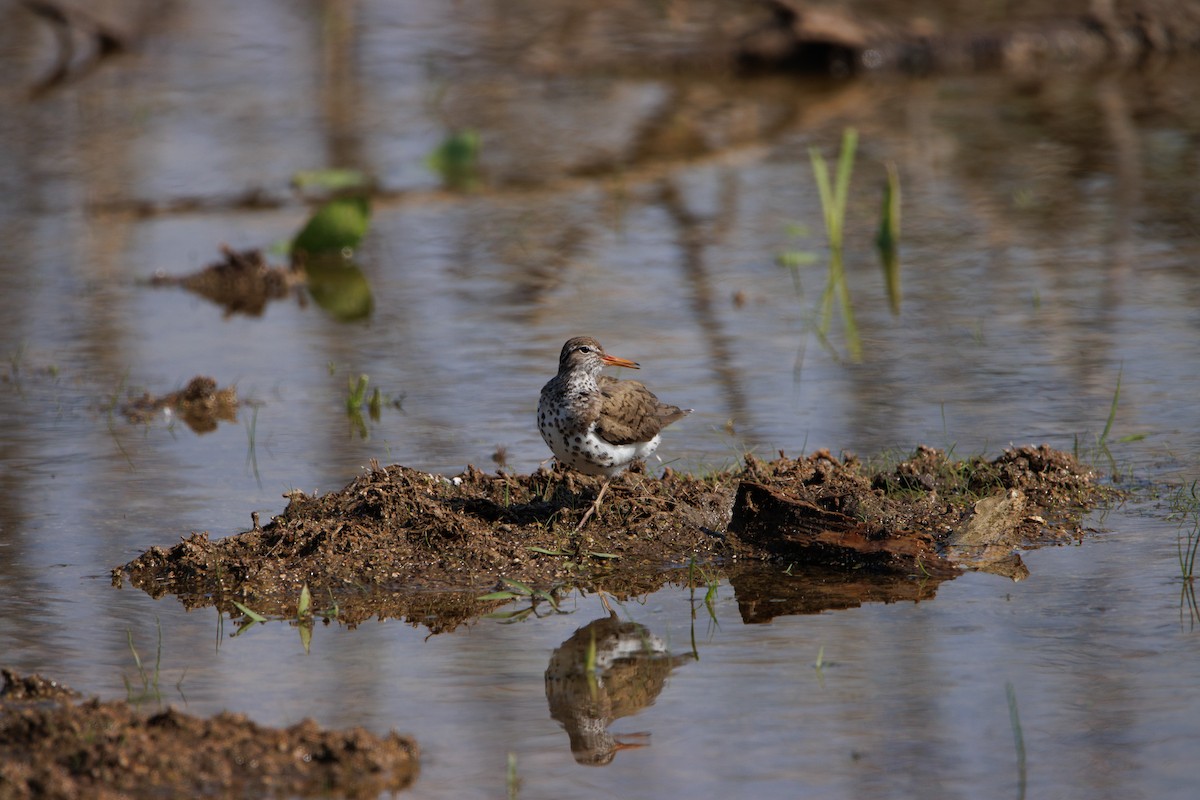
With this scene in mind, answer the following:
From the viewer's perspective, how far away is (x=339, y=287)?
12000 millimetres

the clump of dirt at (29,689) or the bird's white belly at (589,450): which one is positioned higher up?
the clump of dirt at (29,689)

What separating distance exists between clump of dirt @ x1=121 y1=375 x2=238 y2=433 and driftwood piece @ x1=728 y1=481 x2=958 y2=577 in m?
3.55

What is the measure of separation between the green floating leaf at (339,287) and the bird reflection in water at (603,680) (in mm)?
5596

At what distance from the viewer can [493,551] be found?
6.67 meters

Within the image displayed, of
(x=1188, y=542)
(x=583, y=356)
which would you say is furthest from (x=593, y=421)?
(x=1188, y=542)

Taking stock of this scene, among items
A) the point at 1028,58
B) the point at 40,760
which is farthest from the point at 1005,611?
the point at 1028,58

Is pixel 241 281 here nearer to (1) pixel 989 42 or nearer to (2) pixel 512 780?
(2) pixel 512 780

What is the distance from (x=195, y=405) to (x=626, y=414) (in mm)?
3256

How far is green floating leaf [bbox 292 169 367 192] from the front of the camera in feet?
47.9

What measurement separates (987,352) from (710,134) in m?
6.78

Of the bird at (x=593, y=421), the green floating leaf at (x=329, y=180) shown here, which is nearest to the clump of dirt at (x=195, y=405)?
the bird at (x=593, y=421)

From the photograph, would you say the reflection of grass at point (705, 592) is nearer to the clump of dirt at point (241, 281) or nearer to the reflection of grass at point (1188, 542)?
the reflection of grass at point (1188, 542)

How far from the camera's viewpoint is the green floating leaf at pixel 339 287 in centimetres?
1136

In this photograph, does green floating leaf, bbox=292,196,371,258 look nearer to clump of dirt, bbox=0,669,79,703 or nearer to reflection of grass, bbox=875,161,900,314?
reflection of grass, bbox=875,161,900,314
